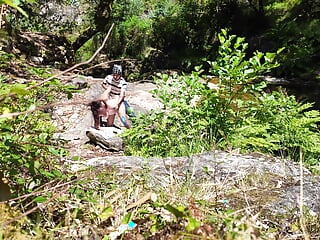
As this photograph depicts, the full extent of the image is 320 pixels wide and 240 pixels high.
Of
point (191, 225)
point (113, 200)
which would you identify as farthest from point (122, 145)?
point (191, 225)

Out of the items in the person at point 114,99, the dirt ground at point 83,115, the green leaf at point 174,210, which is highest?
the green leaf at point 174,210

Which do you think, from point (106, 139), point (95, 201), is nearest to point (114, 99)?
point (106, 139)

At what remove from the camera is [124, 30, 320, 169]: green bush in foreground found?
3.51 metres

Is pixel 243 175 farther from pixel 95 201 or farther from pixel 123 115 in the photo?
pixel 123 115

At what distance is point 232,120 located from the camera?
148 inches

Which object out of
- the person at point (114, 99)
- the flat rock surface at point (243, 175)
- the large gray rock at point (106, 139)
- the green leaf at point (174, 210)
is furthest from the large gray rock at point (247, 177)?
the person at point (114, 99)

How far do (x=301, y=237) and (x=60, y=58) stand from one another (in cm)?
1022

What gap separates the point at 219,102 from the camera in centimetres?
376

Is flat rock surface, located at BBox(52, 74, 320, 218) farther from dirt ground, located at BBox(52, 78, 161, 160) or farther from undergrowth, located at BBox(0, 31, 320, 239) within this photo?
dirt ground, located at BBox(52, 78, 161, 160)

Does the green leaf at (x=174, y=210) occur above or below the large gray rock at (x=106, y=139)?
above

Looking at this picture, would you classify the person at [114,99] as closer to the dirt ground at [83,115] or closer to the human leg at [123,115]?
the human leg at [123,115]

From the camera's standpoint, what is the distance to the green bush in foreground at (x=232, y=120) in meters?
3.51

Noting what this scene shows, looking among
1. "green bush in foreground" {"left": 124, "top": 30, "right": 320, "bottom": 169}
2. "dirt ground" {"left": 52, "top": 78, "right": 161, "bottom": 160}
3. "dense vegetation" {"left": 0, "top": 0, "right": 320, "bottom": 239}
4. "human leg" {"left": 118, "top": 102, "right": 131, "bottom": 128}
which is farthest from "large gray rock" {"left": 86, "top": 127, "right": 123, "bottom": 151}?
"green bush in foreground" {"left": 124, "top": 30, "right": 320, "bottom": 169}

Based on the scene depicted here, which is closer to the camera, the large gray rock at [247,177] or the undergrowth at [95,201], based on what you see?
the undergrowth at [95,201]
